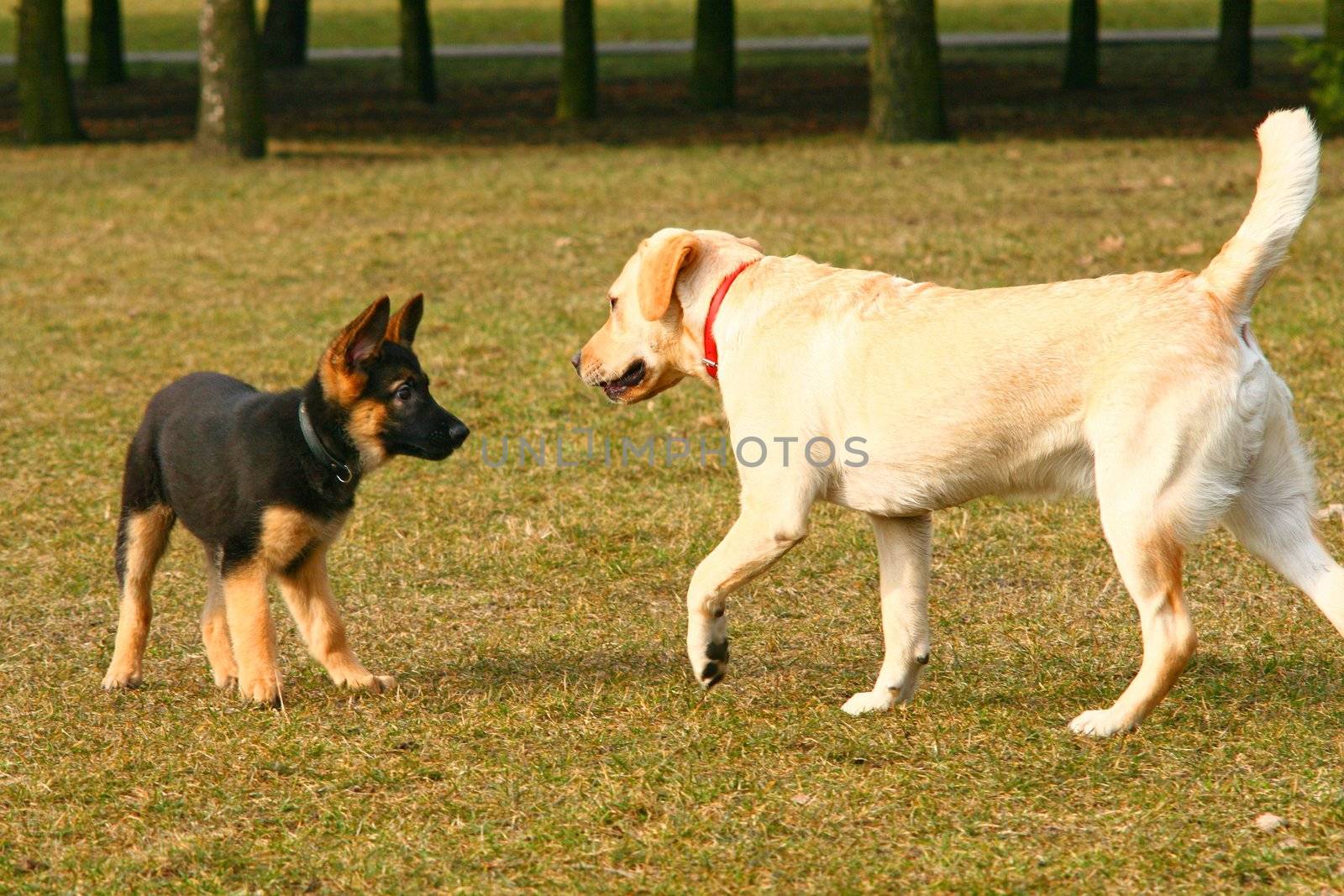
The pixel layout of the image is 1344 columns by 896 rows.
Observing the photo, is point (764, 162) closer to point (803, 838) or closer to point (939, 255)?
point (939, 255)

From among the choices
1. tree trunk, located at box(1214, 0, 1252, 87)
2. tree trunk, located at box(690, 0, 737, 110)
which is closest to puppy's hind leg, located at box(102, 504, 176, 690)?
tree trunk, located at box(690, 0, 737, 110)

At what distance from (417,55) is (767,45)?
12.9 metres

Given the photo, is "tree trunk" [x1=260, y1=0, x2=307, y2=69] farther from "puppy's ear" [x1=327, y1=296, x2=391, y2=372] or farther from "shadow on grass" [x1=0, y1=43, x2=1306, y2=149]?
"puppy's ear" [x1=327, y1=296, x2=391, y2=372]

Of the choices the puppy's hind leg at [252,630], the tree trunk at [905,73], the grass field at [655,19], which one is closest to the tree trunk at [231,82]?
the tree trunk at [905,73]

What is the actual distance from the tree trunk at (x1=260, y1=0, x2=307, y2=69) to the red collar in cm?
3238

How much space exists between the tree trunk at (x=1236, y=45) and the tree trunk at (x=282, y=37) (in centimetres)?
1944

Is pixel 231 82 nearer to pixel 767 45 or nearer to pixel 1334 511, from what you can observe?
pixel 1334 511

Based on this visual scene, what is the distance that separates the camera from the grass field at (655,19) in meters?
44.5

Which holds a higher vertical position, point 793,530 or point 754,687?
point 793,530

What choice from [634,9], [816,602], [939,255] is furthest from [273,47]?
[816,602]

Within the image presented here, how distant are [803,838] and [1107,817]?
0.83 metres

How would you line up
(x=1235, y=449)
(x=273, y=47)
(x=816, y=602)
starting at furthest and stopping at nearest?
(x=273, y=47) < (x=816, y=602) < (x=1235, y=449)

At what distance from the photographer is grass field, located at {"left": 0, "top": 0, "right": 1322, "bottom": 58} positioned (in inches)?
1751

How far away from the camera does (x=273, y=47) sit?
35.7m
